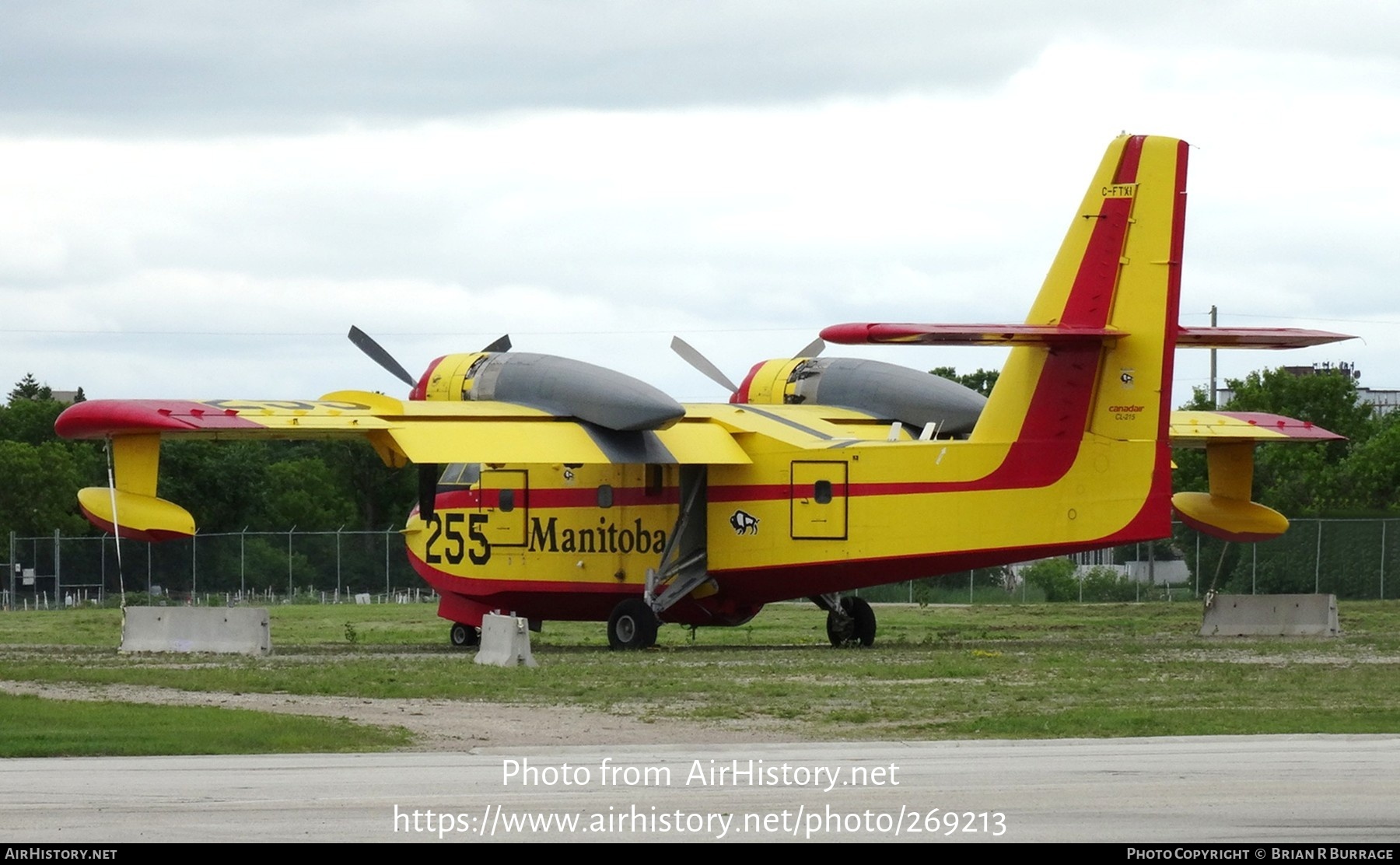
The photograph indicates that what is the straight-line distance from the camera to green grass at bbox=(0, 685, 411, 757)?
1504 cm

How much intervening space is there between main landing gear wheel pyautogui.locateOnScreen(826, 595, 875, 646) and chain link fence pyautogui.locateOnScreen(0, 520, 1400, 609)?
674 inches

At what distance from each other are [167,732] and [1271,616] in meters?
18.7

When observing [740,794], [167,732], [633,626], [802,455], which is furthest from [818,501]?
[740,794]

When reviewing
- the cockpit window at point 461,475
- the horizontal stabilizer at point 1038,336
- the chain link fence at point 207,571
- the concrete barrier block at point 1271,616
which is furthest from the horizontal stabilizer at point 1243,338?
the chain link fence at point 207,571

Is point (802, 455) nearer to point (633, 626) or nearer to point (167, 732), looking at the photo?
point (633, 626)

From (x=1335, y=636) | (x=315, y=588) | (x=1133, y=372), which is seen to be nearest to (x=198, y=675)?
(x=1133, y=372)

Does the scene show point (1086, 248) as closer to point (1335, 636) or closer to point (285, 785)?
point (1335, 636)

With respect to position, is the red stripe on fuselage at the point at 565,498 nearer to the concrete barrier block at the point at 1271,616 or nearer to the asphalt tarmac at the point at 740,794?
the concrete barrier block at the point at 1271,616

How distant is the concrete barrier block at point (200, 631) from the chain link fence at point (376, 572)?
66.1 feet

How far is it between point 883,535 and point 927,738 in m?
9.50

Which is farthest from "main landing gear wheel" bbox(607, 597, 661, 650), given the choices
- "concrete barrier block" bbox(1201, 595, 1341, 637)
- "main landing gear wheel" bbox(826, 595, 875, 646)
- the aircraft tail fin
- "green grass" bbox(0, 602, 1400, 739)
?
"concrete barrier block" bbox(1201, 595, 1341, 637)

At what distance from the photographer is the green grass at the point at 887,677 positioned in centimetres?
1709
